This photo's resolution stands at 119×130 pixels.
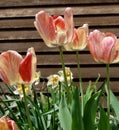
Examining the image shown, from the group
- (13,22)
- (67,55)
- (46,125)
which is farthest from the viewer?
(13,22)

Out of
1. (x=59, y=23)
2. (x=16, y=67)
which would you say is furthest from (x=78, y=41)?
(x=16, y=67)

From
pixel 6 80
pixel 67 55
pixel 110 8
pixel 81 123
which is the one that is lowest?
pixel 67 55

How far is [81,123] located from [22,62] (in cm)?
29

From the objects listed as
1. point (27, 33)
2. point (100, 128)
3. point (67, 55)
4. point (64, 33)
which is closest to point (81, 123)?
point (100, 128)

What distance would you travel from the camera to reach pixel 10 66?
4.54ft

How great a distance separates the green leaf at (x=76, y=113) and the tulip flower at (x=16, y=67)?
0.16 metres

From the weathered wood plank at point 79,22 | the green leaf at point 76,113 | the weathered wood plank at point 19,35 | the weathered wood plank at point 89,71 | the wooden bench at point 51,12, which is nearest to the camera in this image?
the green leaf at point 76,113

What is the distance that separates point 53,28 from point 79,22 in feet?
11.2

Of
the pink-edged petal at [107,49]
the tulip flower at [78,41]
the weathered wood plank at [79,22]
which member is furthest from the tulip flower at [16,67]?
the weathered wood plank at [79,22]

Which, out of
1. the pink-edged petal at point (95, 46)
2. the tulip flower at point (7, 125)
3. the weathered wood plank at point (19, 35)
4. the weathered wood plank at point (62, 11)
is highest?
the pink-edged petal at point (95, 46)

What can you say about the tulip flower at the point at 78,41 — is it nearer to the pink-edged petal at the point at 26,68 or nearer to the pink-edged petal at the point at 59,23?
the pink-edged petal at the point at 59,23

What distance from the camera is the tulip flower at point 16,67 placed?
54.2 inches

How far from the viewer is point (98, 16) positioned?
4984 mm

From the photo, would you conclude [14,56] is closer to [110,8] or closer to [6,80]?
[6,80]
